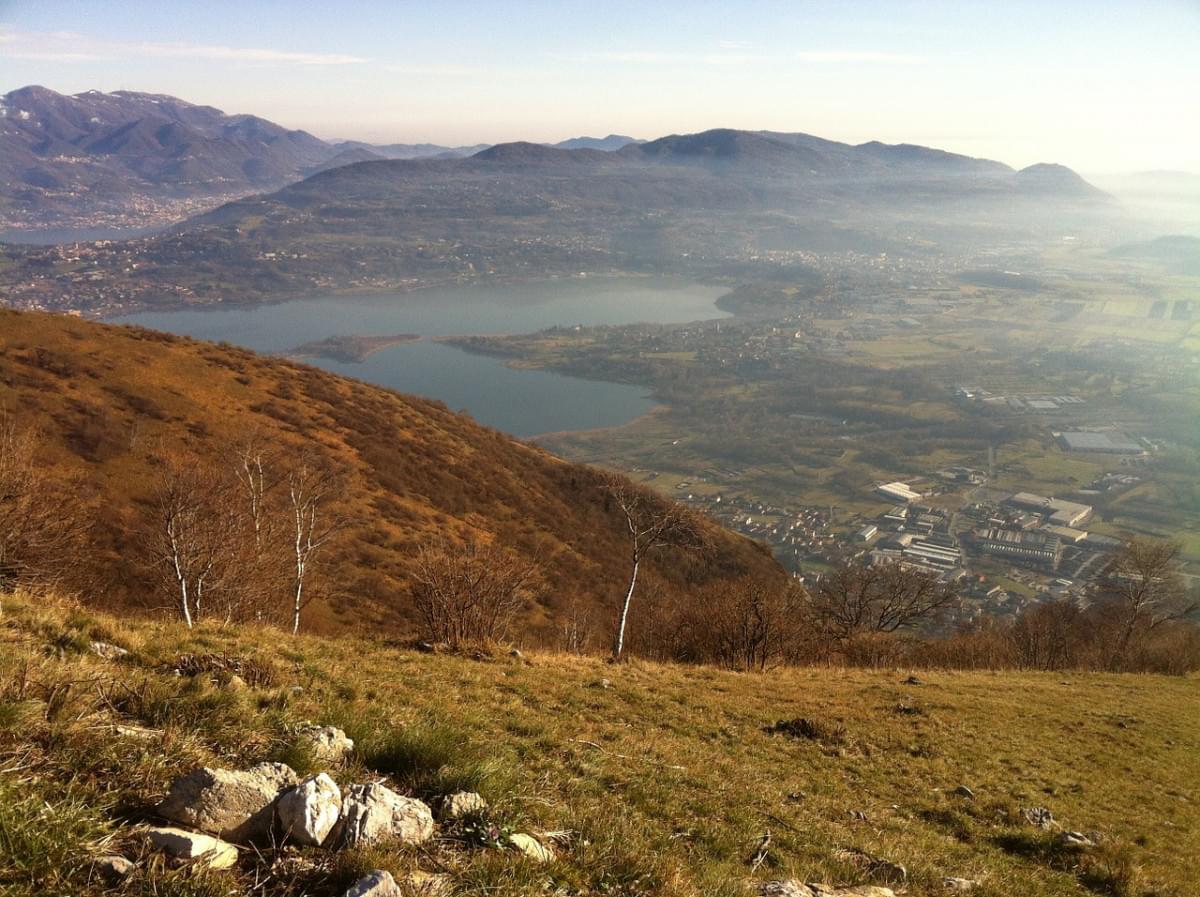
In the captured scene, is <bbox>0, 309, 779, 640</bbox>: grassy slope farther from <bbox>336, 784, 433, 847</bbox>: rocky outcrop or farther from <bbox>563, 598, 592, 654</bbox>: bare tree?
<bbox>336, 784, 433, 847</bbox>: rocky outcrop

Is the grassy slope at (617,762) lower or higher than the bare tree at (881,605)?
higher

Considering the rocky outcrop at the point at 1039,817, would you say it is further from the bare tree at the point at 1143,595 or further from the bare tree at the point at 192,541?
the bare tree at the point at 1143,595

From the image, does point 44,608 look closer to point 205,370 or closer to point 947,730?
point 947,730

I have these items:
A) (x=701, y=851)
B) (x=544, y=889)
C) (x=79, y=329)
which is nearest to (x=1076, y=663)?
(x=701, y=851)

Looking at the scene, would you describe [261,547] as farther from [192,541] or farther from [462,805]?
[462,805]

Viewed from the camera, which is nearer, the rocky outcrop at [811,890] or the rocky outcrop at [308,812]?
the rocky outcrop at [308,812]

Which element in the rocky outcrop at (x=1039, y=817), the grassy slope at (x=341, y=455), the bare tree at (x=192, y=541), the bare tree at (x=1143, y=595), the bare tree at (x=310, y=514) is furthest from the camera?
the bare tree at (x=1143, y=595)

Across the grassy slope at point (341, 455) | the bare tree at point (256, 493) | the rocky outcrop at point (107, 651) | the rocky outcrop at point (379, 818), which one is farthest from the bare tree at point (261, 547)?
the rocky outcrop at point (379, 818)

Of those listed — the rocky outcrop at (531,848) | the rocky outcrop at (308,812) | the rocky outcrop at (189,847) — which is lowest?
the rocky outcrop at (531,848)
